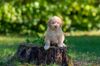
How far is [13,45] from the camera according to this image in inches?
530

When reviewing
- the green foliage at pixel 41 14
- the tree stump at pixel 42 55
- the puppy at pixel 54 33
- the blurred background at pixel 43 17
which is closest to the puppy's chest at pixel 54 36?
the puppy at pixel 54 33

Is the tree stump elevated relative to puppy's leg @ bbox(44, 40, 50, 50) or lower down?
lower down

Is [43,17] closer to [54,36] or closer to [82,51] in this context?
[82,51]

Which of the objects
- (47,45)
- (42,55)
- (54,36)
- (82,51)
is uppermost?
(54,36)

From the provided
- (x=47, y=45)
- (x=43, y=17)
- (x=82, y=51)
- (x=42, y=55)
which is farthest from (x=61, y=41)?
(x=43, y=17)

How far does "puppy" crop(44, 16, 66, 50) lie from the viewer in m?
8.69

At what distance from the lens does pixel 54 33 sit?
880 centimetres

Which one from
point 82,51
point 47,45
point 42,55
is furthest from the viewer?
point 82,51

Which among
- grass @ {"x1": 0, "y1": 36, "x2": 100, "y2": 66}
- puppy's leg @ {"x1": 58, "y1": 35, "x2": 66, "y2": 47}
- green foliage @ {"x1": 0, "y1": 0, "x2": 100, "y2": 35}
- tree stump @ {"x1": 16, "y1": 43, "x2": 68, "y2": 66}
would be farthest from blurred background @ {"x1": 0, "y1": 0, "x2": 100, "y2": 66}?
puppy's leg @ {"x1": 58, "y1": 35, "x2": 66, "y2": 47}

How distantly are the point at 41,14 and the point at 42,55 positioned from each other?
8453mm

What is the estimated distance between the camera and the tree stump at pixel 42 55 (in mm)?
9008

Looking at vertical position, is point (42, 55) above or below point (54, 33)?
below

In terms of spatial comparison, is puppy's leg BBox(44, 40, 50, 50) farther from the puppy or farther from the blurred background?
the blurred background

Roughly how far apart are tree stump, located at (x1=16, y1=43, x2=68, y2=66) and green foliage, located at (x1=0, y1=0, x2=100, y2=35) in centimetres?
803
